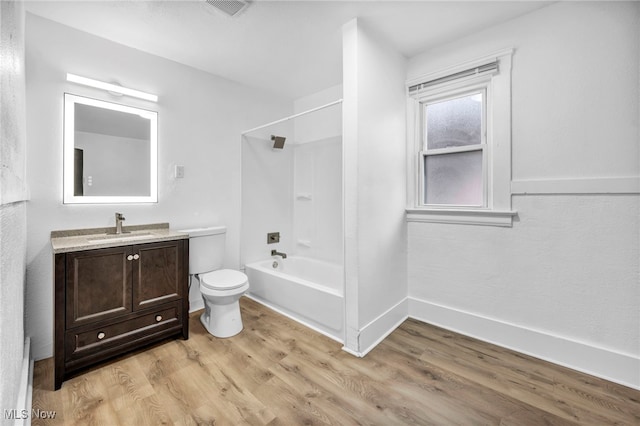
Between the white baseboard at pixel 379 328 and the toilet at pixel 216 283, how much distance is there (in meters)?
0.94

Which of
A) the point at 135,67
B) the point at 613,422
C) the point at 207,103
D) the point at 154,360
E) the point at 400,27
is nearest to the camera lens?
the point at 613,422

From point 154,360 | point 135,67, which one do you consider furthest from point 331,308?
point 135,67

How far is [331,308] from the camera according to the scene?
7.11ft

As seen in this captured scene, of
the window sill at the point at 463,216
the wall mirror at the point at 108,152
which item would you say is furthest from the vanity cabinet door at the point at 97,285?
the window sill at the point at 463,216

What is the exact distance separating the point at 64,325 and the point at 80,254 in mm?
429

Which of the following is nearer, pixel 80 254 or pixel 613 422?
pixel 613 422

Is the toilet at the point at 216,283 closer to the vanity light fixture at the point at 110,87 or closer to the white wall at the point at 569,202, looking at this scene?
the vanity light fixture at the point at 110,87

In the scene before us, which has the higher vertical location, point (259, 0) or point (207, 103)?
point (259, 0)

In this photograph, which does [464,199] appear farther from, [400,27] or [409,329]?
[400,27]

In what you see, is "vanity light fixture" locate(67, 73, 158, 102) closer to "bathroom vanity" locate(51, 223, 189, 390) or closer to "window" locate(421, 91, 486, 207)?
"bathroom vanity" locate(51, 223, 189, 390)

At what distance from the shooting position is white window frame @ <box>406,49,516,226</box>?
79.4 inches

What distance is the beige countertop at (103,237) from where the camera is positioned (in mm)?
1667

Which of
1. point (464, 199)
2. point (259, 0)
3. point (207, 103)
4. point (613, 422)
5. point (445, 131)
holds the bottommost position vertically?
point (613, 422)

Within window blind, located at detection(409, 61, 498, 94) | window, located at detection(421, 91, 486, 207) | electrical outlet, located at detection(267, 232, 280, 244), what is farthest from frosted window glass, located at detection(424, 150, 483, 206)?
electrical outlet, located at detection(267, 232, 280, 244)
